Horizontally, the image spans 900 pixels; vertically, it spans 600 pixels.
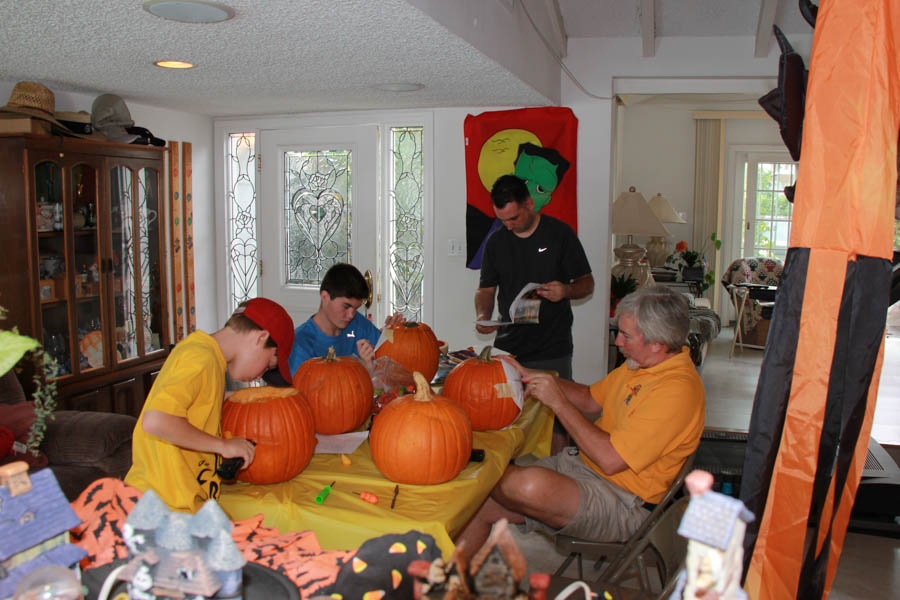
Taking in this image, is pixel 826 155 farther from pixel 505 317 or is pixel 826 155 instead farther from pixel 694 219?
pixel 694 219

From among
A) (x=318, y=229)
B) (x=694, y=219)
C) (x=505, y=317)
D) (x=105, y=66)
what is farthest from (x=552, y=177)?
(x=694, y=219)

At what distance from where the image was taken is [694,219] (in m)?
9.30

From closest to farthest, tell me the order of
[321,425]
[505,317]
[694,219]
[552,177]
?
1. [321,425]
2. [505,317]
3. [552,177]
4. [694,219]

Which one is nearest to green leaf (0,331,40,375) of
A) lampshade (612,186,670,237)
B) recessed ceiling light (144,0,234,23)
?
recessed ceiling light (144,0,234,23)

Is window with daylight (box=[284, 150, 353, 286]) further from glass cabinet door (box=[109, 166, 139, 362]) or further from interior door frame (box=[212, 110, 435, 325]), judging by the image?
glass cabinet door (box=[109, 166, 139, 362])

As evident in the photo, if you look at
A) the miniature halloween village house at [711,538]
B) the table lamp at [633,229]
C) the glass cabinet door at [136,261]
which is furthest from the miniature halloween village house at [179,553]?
the table lamp at [633,229]

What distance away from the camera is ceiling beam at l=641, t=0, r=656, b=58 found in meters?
3.99

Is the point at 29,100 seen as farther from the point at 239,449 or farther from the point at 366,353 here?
the point at 239,449

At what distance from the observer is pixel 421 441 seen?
77.4 inches

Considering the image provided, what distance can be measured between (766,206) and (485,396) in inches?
321

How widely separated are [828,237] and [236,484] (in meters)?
1.63

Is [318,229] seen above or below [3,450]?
above

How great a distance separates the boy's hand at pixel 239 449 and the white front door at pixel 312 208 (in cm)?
338

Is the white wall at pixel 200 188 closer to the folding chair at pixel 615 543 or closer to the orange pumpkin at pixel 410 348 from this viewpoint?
the orange pumpkin at pixel 410 348
